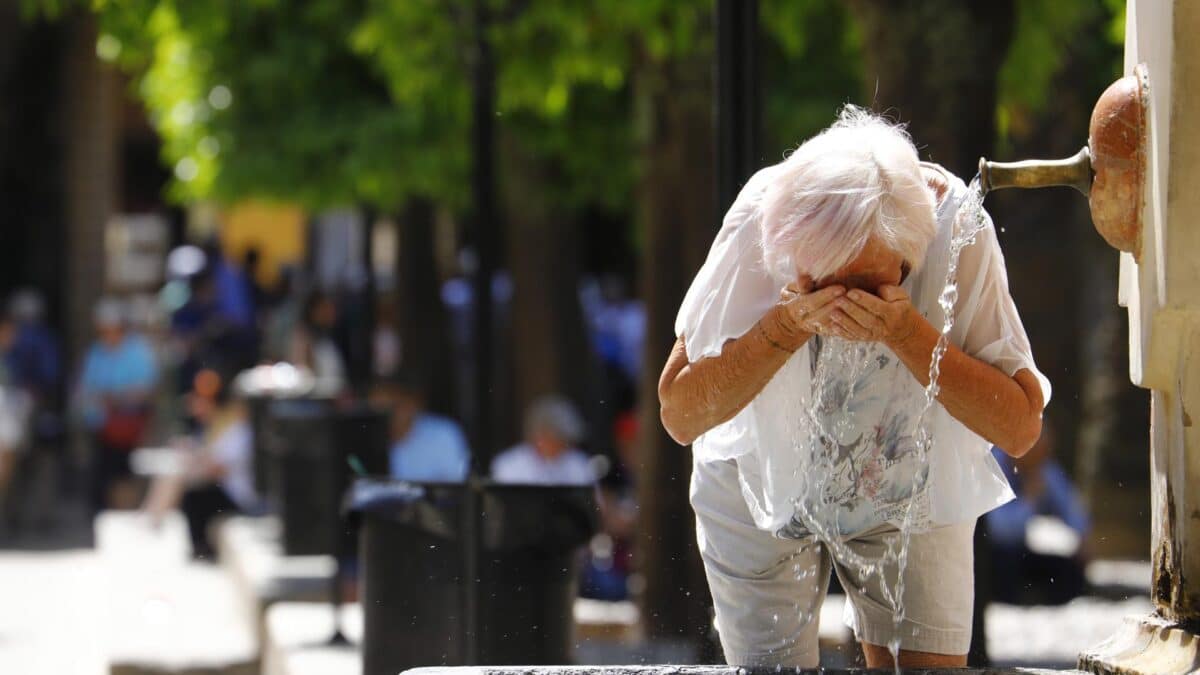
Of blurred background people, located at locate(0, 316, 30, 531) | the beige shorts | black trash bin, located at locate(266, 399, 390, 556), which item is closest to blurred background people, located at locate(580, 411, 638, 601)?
black trash bin, located at locate(266, 399, 390, 556)

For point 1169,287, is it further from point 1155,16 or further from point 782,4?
point 782,4

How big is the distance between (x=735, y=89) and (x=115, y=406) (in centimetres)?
1099

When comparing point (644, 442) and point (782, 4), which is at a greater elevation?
point (782, 4)

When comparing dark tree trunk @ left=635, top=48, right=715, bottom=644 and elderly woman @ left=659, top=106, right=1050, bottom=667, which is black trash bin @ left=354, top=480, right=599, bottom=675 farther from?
dark tree trunk @ left=635, top=48, right=715, bottom=644

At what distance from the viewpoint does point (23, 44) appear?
2147 cm

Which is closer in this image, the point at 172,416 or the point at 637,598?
the point at 637,598

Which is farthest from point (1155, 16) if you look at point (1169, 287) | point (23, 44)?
point (23, 44)

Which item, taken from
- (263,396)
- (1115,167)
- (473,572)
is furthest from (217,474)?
(1115,167)

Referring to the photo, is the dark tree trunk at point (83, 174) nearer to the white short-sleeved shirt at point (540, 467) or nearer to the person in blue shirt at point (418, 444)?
the person in blue shirt at point (418, 444)

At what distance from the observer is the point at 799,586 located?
11.5 feet

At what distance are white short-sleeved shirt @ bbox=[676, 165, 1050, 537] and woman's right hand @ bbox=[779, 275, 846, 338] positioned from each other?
144 mm

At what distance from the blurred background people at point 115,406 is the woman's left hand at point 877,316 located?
12293mm

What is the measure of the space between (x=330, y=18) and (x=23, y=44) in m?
9.87

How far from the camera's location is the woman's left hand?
3.15m
